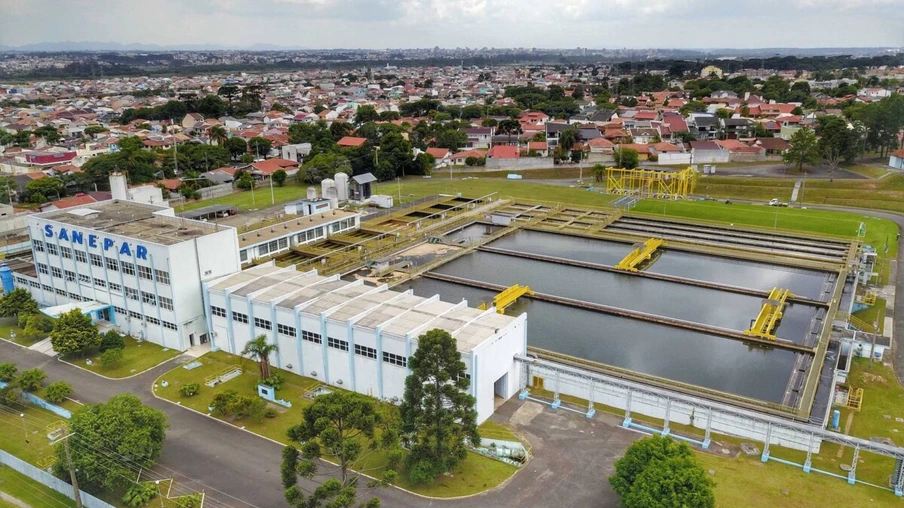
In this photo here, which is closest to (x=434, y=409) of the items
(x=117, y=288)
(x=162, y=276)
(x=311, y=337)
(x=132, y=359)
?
(x=311, y=337)

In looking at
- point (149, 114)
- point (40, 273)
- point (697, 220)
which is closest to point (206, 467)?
point (40, 273)

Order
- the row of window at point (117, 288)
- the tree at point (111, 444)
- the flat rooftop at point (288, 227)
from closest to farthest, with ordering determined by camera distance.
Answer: the tree at point (111, 444) → the row of window at point (117, 288) → the flat rooftop at point (288, 227)

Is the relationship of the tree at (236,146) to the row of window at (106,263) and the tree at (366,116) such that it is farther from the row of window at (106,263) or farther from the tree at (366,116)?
the row of window at (106,263)

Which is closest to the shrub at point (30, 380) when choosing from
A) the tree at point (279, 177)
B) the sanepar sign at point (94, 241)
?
the sanepar sign at point (94, 241)

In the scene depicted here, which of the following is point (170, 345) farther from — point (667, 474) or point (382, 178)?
point (382, 178)

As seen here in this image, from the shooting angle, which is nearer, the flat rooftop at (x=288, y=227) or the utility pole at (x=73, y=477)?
the utility pole at (x=73, y=477)

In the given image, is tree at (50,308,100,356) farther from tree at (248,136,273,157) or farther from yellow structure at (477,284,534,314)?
tree at (248,136,273,157)
